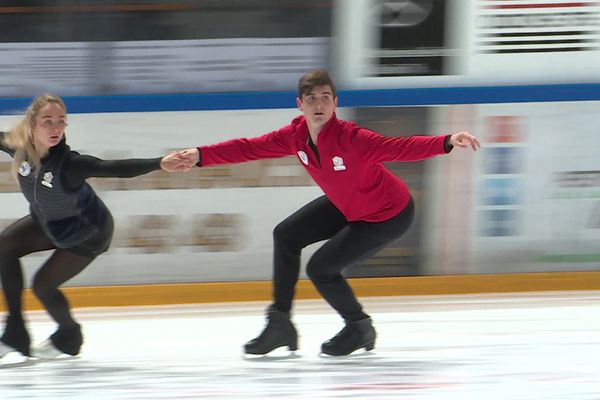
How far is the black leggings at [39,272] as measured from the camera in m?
4.13

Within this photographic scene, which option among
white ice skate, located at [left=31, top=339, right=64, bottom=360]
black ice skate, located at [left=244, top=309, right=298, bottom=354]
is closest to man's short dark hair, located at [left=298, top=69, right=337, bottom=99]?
black ice skate, located at [left=244, top=309, right=298, bottom=354]

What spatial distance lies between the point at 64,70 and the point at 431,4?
6.91 ft

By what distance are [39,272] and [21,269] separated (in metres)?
0.08

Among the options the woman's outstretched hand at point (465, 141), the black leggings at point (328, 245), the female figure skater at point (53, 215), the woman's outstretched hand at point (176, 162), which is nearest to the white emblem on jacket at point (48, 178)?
the female figure skater at point (53, 215)

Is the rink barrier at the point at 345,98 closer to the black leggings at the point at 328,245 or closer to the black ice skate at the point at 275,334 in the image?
the black leggings at the point at 328,245

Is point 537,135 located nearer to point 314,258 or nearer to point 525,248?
point 525,248

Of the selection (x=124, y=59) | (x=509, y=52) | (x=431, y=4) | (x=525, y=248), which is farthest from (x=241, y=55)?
(x=525, y=248)

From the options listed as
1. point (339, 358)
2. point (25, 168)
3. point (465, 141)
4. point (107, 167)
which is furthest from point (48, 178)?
point (465, 141)

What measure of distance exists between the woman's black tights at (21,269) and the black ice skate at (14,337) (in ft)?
0.10

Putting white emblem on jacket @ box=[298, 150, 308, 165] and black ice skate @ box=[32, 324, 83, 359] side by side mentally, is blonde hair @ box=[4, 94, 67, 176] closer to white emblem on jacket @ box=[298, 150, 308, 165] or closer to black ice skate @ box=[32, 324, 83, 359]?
black ice skate @ box=[32, 324, 83, 359]

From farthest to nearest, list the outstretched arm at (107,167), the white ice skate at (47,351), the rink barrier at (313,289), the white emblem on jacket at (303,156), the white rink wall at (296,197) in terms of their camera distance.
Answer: the white rink wall at (296,197)
the rink barrier at (313,289)
the white ice skate at (47,351)
the white emblem on jacket at (303,156)
the outstretched arm at (107,167)

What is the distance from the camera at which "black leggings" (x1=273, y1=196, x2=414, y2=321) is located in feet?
13.6

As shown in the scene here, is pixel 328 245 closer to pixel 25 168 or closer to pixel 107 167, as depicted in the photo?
pixel 107 167

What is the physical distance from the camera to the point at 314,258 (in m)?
4.18
